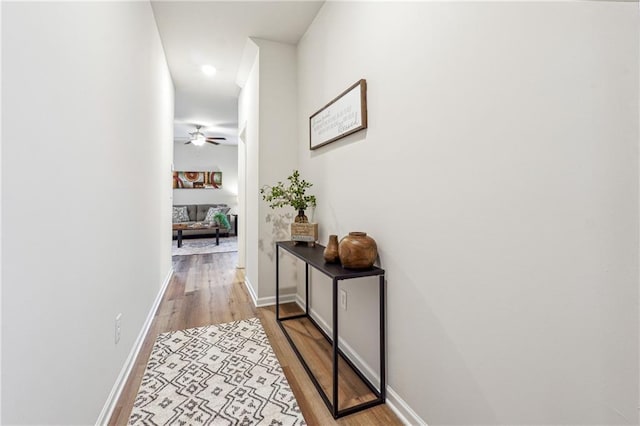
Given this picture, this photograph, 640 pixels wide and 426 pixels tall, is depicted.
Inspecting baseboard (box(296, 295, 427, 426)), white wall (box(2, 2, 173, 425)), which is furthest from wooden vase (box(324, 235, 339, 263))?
white wall (box(2, 2, 173, 425))

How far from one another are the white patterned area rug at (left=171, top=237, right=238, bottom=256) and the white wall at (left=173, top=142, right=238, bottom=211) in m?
1.33

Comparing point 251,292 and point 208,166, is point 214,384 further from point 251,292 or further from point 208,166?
point 208,166

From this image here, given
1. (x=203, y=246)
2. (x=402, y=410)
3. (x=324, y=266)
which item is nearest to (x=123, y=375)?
(x=324, y=266)

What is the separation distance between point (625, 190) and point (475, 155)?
408 millimetres

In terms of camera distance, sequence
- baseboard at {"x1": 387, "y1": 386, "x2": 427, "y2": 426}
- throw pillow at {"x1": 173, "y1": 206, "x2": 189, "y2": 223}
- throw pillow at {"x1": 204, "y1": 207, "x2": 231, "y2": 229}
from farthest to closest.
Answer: throw pillow at {"x1": 173, "y1": 206, "x2": 189, "y2": 223} → throw pillow at {"x1": 204, "y1": 207, "x2": 231, "y2": 229} → baseboard at {"x1": 387, "y1": 386, "x2": 427, "y2": 426}

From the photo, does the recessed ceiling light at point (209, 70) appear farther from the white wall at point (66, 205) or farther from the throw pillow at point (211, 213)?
the throw pillow at point (211, 213)

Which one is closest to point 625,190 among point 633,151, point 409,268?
point 633,151

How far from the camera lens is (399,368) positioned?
1395mm

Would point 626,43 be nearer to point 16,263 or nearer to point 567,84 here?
point 567,84

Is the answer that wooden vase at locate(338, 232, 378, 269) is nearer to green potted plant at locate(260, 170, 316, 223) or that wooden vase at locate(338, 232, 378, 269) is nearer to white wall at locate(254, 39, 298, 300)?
green potted plant at locate(260, 170, 316, 223)

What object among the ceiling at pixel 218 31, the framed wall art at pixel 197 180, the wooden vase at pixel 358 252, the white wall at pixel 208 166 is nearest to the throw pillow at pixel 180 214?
the white wall at pixel 208 166

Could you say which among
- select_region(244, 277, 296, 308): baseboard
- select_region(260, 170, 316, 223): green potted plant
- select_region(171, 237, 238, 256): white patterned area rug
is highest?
select_region(260, 170, 316, 223): green potted plant

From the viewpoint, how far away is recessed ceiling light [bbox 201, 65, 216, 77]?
3.33 m

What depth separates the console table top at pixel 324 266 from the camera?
1.40 m
